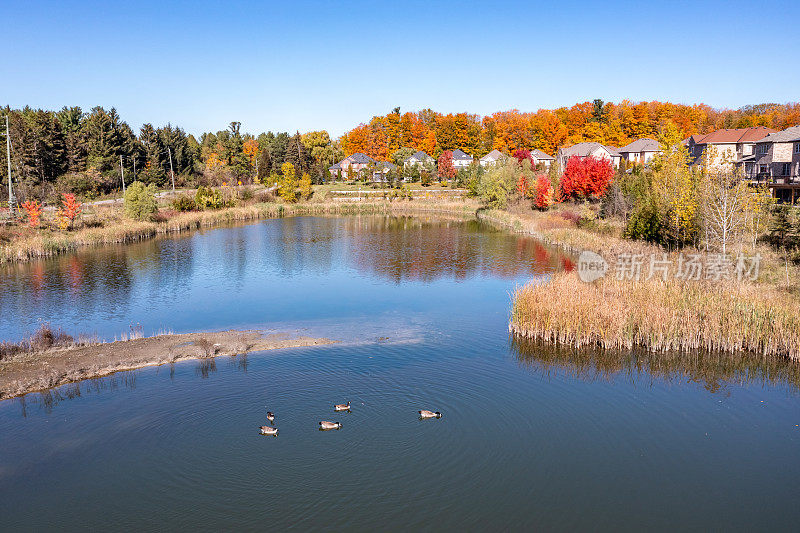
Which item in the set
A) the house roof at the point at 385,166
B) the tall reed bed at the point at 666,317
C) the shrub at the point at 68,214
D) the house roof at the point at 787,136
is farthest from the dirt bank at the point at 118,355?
the house roof at the point at 385,166

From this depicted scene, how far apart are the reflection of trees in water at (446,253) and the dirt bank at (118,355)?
1501 cm

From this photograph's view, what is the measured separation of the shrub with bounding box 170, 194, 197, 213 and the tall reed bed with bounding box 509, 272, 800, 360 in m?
56.8

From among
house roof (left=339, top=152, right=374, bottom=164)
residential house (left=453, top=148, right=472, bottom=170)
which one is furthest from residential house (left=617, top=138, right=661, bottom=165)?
house roof (left=339, top=152, right=374, bottom=164)

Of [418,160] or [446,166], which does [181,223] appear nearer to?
[446,166]

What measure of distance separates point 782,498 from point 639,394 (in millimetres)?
5666

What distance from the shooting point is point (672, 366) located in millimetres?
20250

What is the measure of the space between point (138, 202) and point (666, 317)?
54142 millimetres

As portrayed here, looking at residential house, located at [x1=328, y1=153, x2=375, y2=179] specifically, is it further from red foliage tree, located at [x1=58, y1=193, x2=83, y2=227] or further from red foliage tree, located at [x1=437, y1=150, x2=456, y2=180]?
red foliage tree, located at [x1=58, y1=193, x2=83, y2=227]

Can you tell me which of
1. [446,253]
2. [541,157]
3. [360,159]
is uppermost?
[360,159]

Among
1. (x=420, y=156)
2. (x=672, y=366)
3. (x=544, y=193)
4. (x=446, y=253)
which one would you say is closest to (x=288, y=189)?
(x=544, y=193)

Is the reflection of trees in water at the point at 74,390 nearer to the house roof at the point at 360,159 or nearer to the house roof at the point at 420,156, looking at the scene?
the house roof at the point at 420,156

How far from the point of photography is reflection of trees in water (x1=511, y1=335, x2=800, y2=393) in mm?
19328

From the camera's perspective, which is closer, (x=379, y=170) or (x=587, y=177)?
(x=587, y=177)

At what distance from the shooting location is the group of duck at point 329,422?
15062 mm
